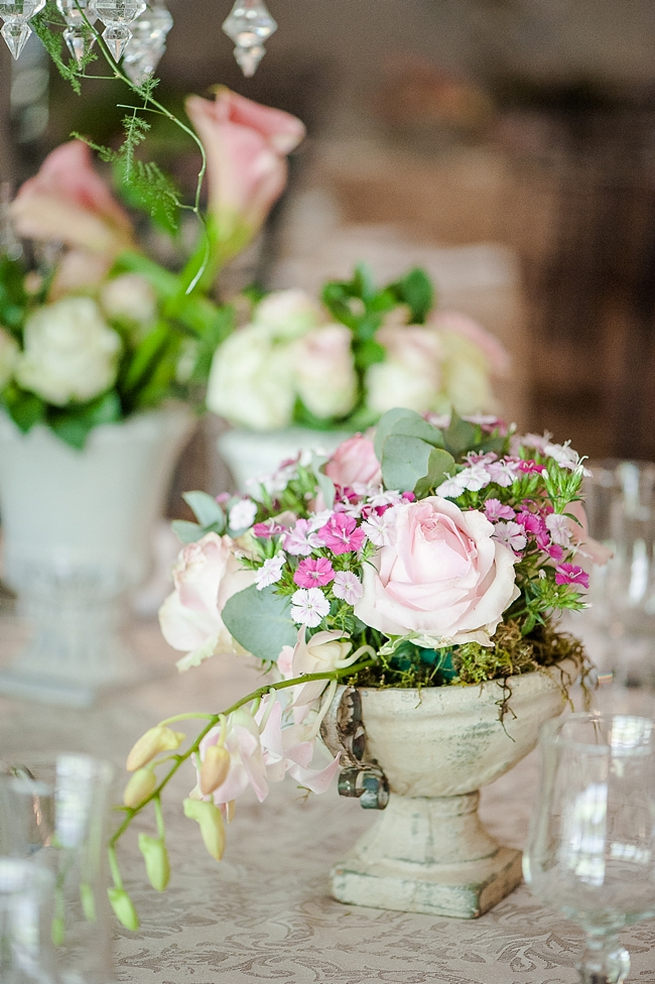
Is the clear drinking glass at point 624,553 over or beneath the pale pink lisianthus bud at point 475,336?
beneath

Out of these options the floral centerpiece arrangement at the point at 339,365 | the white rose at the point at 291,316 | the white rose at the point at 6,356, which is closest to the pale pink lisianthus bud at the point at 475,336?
the floral centerpiece arrangement at the point at 339,365

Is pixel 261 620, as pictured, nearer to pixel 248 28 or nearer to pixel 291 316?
pixel 248 28

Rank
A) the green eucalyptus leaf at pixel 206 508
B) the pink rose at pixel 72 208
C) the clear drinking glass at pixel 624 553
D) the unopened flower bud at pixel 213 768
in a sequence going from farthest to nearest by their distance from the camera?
1. the pink rose at pixel 72 208
2. the clear drinking glass at pixel 624 553
3. the green eucalyptus leaf at pixel 206 508
4. the unopened flower bud at pixel 213 768

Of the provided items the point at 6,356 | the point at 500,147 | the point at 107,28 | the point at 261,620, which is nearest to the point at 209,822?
the point at 261,620

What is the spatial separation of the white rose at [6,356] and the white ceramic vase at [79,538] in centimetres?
5

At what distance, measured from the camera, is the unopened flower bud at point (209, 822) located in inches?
25.1

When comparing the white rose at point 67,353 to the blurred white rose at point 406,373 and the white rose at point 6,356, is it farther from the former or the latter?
the blurred white rose at point 406,373

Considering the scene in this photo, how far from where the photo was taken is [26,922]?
55 cm

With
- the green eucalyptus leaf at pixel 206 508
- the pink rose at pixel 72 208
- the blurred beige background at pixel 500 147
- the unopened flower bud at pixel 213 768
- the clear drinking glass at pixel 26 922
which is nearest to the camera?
the clear drinking glass at pixel 26 922

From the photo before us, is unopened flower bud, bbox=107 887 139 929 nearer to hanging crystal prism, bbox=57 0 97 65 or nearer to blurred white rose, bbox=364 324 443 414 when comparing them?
hanging crystal prism, bbox=57 0 97 65

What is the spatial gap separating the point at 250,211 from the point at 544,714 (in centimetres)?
78

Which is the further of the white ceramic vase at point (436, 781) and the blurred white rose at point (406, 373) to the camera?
the blurred white rose at point (406, 373)

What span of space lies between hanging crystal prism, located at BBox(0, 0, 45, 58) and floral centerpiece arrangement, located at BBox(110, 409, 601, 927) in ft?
1.13

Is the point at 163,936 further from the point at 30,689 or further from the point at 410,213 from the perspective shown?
the point at 410,213
